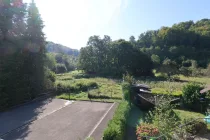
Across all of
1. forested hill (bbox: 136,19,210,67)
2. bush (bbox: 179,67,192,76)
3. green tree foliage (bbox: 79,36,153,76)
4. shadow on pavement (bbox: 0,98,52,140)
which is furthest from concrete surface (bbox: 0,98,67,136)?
forested hill (bbox: 136,19,210,67)

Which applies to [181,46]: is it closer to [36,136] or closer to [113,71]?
[113,71]

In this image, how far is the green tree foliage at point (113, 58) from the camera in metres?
44.3

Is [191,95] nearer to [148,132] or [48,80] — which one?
[148,132]

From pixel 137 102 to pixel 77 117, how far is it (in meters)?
5.14

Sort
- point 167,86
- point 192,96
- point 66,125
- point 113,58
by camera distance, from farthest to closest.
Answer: point 113,58, point 167,86, point 192,96, point 66,125

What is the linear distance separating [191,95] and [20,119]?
43.0 feet

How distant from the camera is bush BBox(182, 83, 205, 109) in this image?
1415cm

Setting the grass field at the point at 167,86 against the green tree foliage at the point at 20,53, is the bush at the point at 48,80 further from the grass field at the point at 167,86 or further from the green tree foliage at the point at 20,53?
the grass field at the point at 167,86

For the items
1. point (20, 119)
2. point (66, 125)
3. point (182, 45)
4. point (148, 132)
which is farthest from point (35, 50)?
point (182, 45)

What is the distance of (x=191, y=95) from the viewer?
47.4 feet

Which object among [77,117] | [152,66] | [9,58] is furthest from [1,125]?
[152,66]

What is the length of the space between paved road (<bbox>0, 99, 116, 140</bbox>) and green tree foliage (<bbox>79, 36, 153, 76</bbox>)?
29983mm

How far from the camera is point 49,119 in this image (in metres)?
12.4

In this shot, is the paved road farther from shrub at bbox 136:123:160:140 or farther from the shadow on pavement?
shrub at bbox 136:123:160:140
